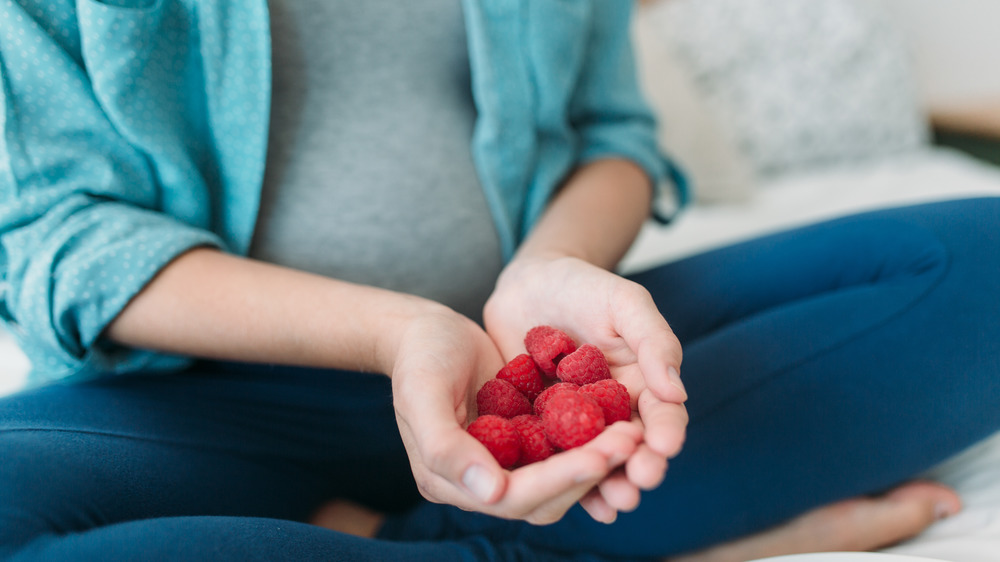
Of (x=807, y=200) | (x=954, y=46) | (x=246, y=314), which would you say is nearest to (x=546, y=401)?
(x=246, y=314)

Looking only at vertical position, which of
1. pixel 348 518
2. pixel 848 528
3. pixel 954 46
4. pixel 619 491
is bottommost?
pixel 348 518

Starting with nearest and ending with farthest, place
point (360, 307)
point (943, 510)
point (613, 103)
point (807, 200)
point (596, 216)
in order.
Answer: point (360, 307), point (943, 510), point (596, 216), point (613, 103), point (807, 200)

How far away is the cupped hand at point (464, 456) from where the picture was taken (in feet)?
1.36

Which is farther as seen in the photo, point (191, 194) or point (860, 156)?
point (860, 156)

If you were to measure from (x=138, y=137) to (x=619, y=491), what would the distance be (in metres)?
0.60

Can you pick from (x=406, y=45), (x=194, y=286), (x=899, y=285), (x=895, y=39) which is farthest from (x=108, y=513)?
(x=895, y=39)

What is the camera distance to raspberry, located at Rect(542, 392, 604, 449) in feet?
1.54

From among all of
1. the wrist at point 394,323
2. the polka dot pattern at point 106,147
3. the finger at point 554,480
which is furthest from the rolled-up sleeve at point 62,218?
the finger at point 554,480

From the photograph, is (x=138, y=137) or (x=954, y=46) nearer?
(x=138, y=137)

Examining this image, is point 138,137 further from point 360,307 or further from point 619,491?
point 619,491

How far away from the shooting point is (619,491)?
0.43 meters

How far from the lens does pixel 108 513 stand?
0.55 metres

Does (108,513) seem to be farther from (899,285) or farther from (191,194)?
(899,285)

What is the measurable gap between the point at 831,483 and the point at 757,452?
0.35ft
